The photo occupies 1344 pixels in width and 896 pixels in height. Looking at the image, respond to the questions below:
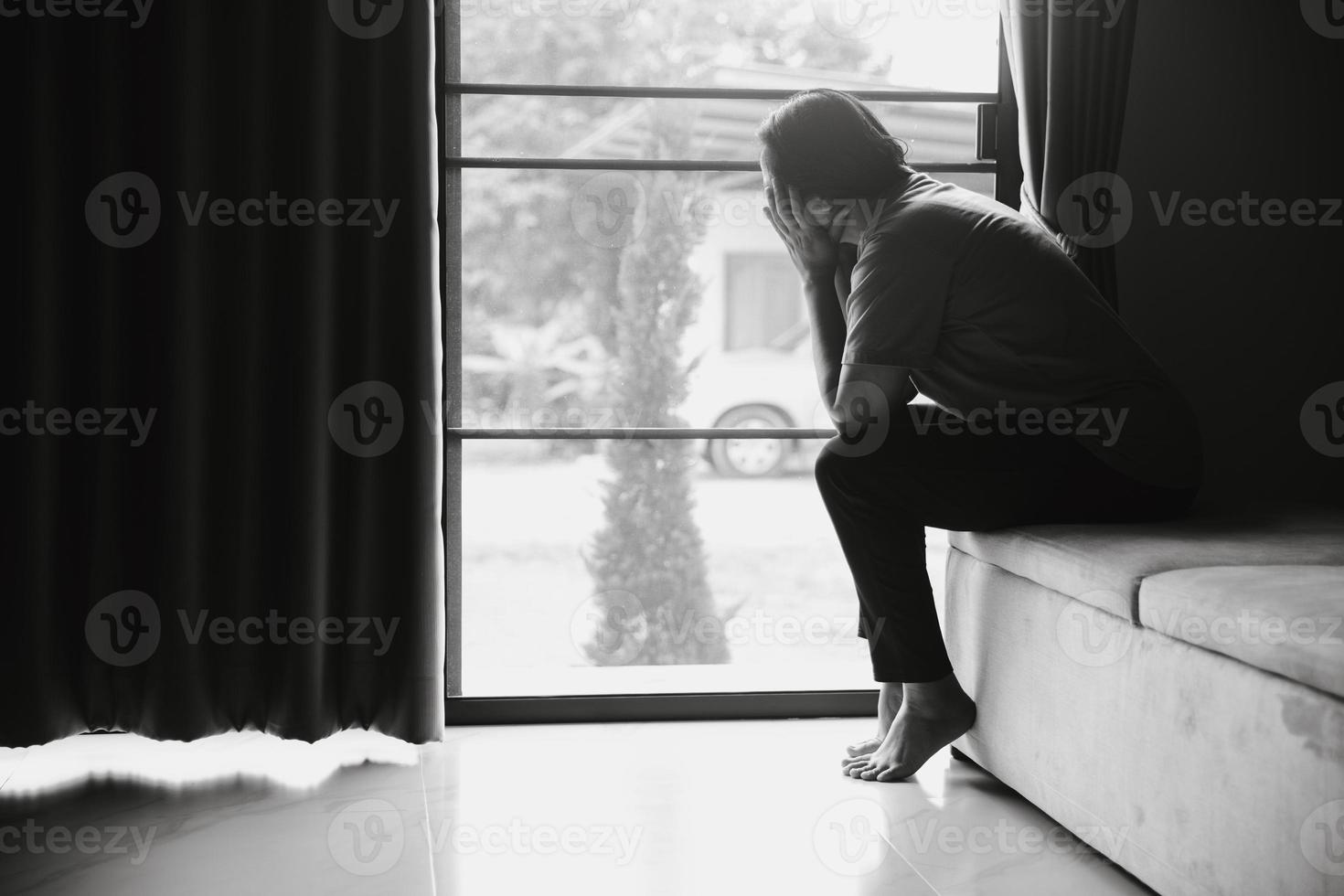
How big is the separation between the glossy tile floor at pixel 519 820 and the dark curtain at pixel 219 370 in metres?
0.15

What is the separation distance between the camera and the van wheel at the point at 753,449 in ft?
9.49

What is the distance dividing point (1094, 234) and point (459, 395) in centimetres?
151

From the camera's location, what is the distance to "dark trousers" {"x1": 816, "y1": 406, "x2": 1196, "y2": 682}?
2.15 metres

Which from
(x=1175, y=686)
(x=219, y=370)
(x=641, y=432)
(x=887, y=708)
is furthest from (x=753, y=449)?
(x=1175, y=686)

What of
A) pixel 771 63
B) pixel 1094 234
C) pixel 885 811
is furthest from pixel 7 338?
pixel 1094 234

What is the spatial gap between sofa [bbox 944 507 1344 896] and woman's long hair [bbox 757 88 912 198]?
73 centimetres

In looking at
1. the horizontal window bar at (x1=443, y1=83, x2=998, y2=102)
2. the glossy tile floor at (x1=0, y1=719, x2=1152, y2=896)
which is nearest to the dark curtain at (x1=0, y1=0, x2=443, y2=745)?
the glossy tile floor at (x1=0, y1=719, x2=1152, y2=896)

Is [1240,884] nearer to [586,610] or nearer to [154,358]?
[586,610]

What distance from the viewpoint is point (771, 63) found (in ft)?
9.34

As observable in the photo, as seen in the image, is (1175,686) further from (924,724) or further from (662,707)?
(662,707)

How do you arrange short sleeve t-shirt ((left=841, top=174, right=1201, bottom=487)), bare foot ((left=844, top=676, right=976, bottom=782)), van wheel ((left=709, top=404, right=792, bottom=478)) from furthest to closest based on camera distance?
van wheel ((left=709, top=404, right=792, bottom=478)), bare foot ((left=844, top=676, right=976, bottom=782)), short sleeve t-shirt ((left=841, top=174, right=1201, bottom=487))

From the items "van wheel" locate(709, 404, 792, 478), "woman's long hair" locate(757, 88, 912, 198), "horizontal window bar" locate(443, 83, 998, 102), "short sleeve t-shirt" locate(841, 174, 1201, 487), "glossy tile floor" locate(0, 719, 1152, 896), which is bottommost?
"glossy tile floor" locate(0, 719, 1152, 896)

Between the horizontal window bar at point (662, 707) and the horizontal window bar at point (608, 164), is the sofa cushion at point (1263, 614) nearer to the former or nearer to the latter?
the horizontal window bar at point (662, 707)

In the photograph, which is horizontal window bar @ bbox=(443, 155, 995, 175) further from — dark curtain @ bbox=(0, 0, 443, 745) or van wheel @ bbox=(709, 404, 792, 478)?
van wheel @ bbox=(709, 404, 792, 478)
